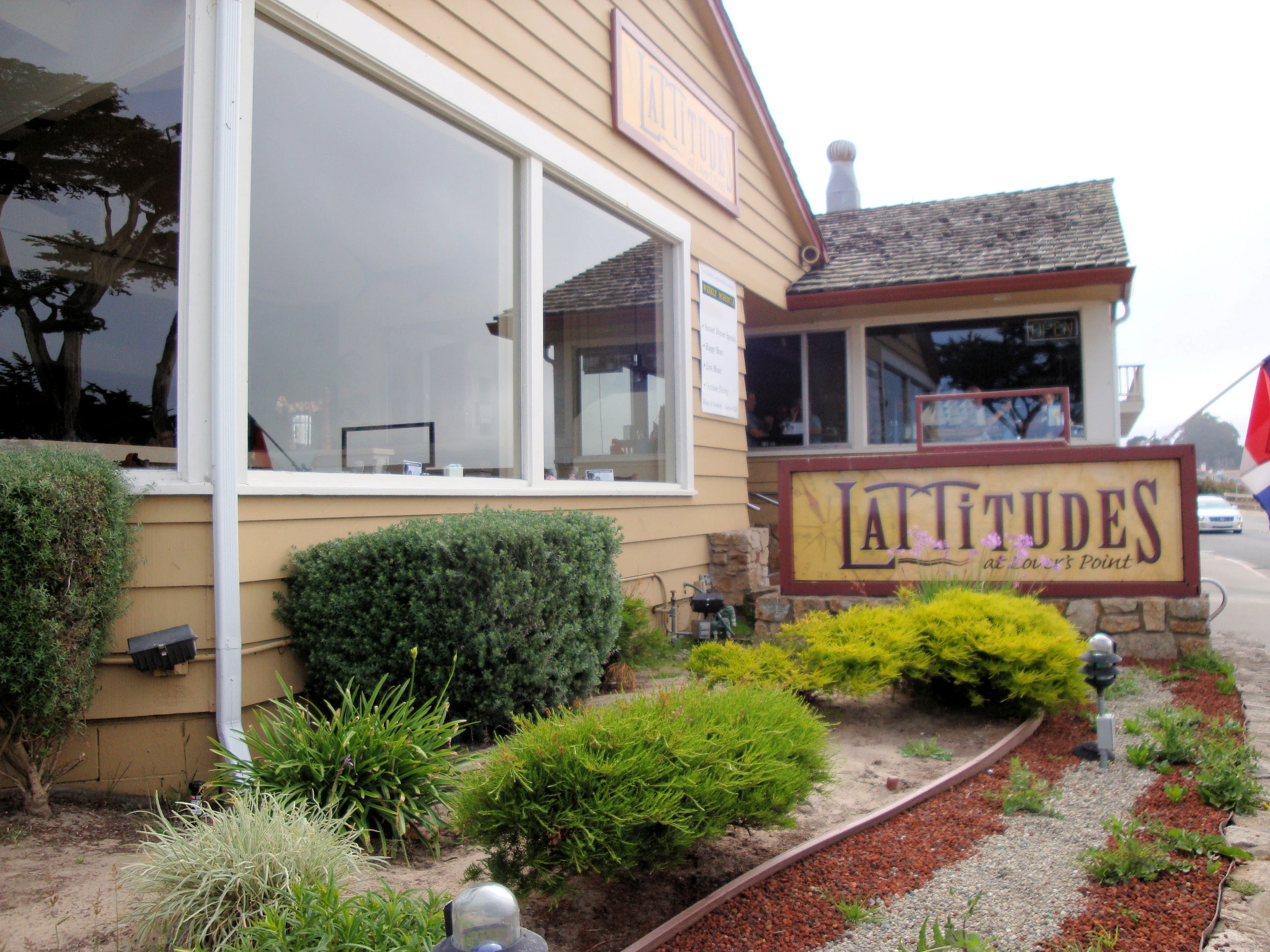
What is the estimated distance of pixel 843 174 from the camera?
17.3m

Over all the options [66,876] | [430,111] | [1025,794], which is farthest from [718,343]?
[66,876]

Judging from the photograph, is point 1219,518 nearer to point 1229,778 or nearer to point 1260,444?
point 1260,444

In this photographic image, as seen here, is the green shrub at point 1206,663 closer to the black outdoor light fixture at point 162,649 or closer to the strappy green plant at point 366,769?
the strappy green plant at point 366,769

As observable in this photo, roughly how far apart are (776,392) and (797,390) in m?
0.25

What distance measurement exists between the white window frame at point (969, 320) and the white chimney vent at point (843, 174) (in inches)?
306

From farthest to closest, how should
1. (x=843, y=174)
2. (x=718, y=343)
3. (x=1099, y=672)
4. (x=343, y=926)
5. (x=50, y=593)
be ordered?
(x=843, y=174)
(x=718, y=343)
(x=1099, y=672)
(x=50, y=593)
(x=343, y=926)

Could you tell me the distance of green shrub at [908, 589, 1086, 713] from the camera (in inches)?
158

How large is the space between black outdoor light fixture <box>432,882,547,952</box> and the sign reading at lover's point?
16.5ft

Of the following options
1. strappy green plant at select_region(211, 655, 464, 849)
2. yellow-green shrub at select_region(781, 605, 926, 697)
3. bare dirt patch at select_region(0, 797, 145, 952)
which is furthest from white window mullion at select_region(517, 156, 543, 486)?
bare dirt patch at select_region(0, 797, 145, 952)

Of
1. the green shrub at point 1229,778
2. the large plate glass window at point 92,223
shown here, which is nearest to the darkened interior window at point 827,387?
the green shrub at point 1229,778

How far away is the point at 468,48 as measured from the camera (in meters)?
4.88

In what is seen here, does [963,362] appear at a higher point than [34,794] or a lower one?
higher

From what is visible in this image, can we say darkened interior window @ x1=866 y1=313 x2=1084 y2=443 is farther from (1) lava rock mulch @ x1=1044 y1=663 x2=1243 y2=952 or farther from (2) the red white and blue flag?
(1) lava rock mulch @ x1=1044 y1=663 x2=1243 y2=952

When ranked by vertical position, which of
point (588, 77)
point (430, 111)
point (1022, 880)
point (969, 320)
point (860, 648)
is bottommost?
point (1022, 880)
